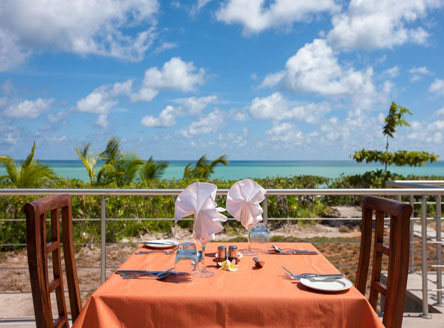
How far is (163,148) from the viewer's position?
4078 cm

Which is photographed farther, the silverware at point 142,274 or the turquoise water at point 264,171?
the turquoise water at point 264,171

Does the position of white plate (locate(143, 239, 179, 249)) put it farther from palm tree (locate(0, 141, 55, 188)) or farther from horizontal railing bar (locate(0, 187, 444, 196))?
palm tree (locate(0, 141, 55, 188))

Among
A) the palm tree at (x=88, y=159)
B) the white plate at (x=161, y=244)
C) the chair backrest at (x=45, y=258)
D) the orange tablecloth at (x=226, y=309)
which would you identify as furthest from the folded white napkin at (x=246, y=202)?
the palm tree at (x=88, y=159)

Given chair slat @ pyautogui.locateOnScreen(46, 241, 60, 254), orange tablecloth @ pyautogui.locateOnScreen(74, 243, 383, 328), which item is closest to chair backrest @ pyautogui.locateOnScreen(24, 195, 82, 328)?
chair slat @ pyautogui.locateOnScreen(46, 241, 60, 254)

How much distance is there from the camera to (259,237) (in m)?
2.11

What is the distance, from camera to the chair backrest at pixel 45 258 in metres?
1.52

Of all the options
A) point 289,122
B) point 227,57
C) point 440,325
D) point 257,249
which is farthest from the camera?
point 289,122

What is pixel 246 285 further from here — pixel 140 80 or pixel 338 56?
pixel 140 80

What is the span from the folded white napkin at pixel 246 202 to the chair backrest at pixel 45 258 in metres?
0.81

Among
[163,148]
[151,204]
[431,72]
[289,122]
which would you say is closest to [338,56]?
[289,122]

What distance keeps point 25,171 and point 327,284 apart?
6.79 m

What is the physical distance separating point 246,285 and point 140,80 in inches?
1623

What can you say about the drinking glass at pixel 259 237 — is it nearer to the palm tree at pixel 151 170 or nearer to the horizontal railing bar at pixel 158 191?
the horizontal railing bar at pixel 158 191

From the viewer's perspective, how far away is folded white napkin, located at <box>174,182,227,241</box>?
5.44 feet
